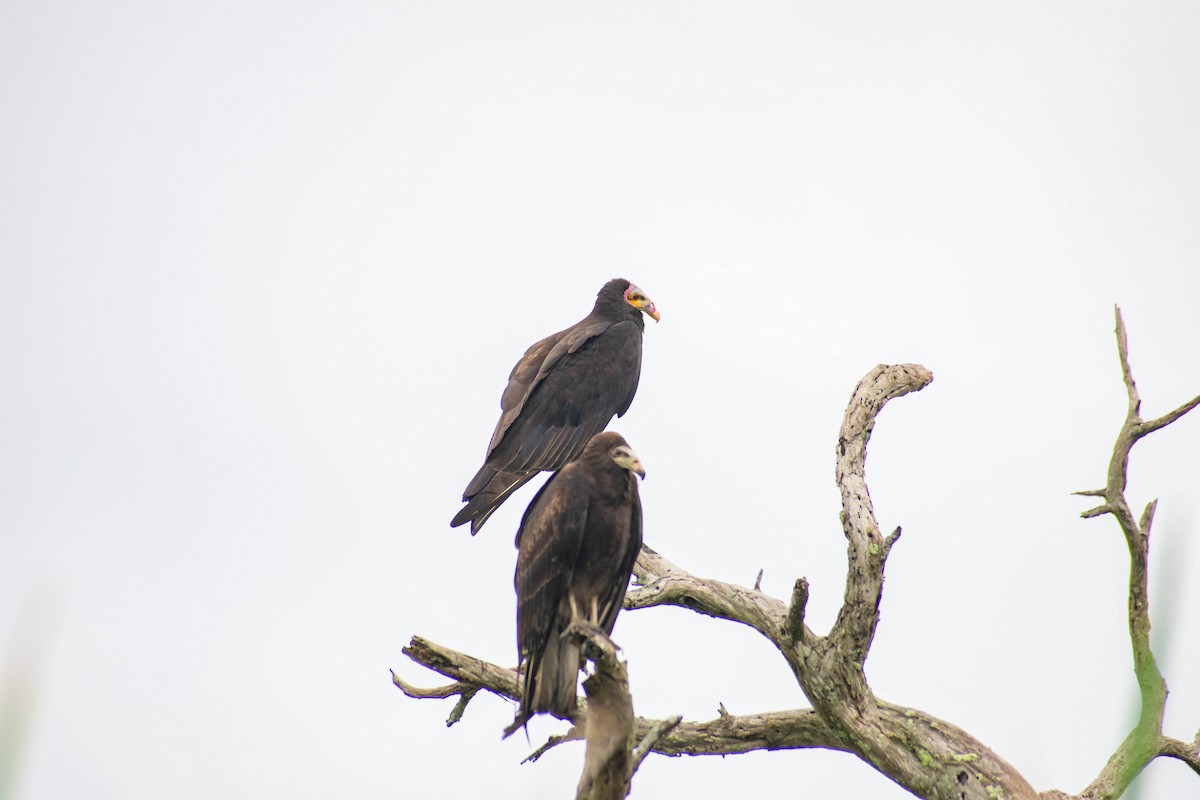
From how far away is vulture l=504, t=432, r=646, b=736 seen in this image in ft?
12.7

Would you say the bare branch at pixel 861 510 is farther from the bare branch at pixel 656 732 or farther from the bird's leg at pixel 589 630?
the bare branch at pixel 656 732

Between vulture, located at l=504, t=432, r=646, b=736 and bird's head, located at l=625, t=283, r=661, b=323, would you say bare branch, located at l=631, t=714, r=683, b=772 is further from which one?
bird's head, located at l=625, t=283, r=661, b=323

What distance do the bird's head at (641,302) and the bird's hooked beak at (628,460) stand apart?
3597mm

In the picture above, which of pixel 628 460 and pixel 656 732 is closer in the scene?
pixel 656 732

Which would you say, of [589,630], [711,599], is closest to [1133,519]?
[711,599]

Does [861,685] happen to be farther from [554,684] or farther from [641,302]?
[641,302]

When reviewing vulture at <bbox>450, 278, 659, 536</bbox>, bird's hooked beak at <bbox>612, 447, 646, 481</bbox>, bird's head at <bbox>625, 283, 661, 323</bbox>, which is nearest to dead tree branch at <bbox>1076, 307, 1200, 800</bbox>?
bird's hooked beak at <bbox>612, 447, 646, 481</bbox>

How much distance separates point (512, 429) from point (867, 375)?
2257 millimetres

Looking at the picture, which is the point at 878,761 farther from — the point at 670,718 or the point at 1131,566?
the point at 670,718

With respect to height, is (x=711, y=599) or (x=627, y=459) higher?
(x=627, y=459)

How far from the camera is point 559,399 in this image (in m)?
6.66

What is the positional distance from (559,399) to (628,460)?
273cm

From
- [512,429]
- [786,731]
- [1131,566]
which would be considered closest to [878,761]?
[786,731]

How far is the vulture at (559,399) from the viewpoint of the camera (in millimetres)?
6254
